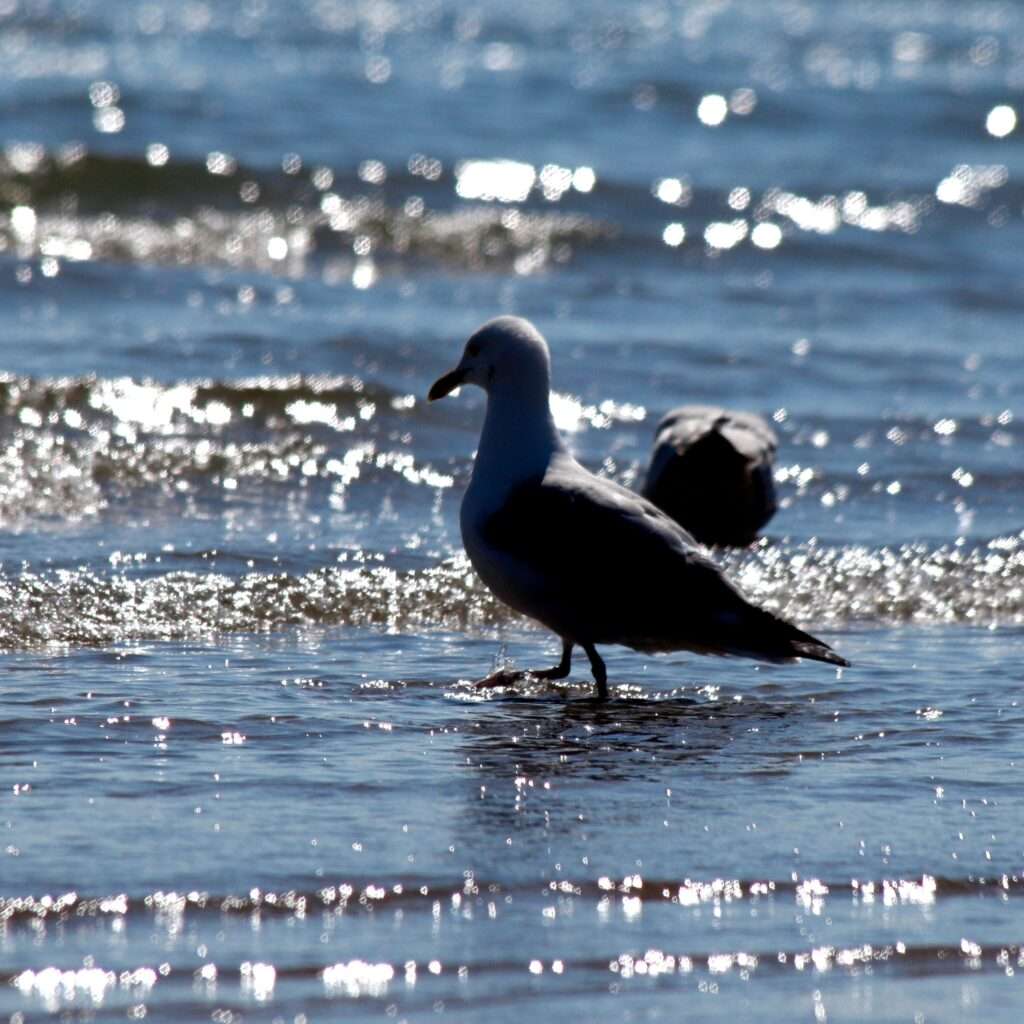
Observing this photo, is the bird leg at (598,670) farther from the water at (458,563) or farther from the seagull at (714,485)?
the seagull at (714,485)

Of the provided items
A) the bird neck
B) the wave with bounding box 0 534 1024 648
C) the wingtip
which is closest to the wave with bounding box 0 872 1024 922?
the wingtip

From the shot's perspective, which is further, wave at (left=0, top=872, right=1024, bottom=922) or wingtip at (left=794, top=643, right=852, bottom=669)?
wingtip at (left=794, top=643, right=852, bottom=669)

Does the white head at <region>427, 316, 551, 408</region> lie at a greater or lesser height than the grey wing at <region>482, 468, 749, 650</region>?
greater

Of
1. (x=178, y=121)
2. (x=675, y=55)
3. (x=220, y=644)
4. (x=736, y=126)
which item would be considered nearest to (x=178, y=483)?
(x=220, y=644)

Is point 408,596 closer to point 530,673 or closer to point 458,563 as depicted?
point 458,563

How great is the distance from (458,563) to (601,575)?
151 centimetres

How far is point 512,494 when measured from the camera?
18.9 ft

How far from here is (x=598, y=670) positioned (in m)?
5.68

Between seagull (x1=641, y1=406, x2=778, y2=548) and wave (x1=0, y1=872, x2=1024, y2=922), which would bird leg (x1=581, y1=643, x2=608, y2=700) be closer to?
wave (x1=0, y1=872, x2=1024, y2=922)

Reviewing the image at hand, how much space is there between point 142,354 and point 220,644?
14.0ft

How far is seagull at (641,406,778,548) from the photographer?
7.62 m

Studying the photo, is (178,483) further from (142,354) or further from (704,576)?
(704,576)

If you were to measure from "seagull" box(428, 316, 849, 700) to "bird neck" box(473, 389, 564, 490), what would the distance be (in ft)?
0.05

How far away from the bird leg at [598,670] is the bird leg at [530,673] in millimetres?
21
